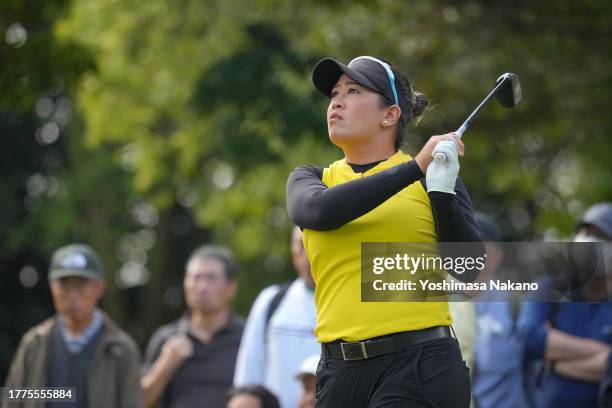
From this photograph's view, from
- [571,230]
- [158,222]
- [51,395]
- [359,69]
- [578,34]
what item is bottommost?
[51,395]

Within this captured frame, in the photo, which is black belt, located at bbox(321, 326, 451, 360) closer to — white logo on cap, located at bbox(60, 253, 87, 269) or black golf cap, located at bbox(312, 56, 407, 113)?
black golf cap, located at bbox(312, 56, 407, 113)

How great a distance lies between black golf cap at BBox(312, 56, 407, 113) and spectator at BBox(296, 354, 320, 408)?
2898mm

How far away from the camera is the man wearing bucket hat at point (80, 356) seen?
783 centimetres

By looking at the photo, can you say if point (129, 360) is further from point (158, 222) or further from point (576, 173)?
point (158, 222)

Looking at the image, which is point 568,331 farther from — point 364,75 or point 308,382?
point 364,75

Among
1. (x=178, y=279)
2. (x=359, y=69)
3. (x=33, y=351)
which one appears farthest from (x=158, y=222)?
(x=359, y=69)

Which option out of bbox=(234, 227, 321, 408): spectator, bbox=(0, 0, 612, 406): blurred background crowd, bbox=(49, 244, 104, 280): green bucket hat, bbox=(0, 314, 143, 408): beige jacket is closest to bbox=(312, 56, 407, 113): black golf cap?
bbox=(0, 0, 612, 406): blurred background crowd

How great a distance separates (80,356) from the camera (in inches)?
314

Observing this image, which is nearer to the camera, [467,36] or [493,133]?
[467,36]

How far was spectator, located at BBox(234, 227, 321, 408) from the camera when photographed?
811cm

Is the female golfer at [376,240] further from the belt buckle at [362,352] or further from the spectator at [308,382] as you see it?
the spectator at [308,382]

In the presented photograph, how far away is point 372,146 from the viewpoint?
198 inches

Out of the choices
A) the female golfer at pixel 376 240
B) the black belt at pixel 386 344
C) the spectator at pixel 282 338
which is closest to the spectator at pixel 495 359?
the spectator at pixel 282 338

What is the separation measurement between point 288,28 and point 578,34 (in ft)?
10.8
